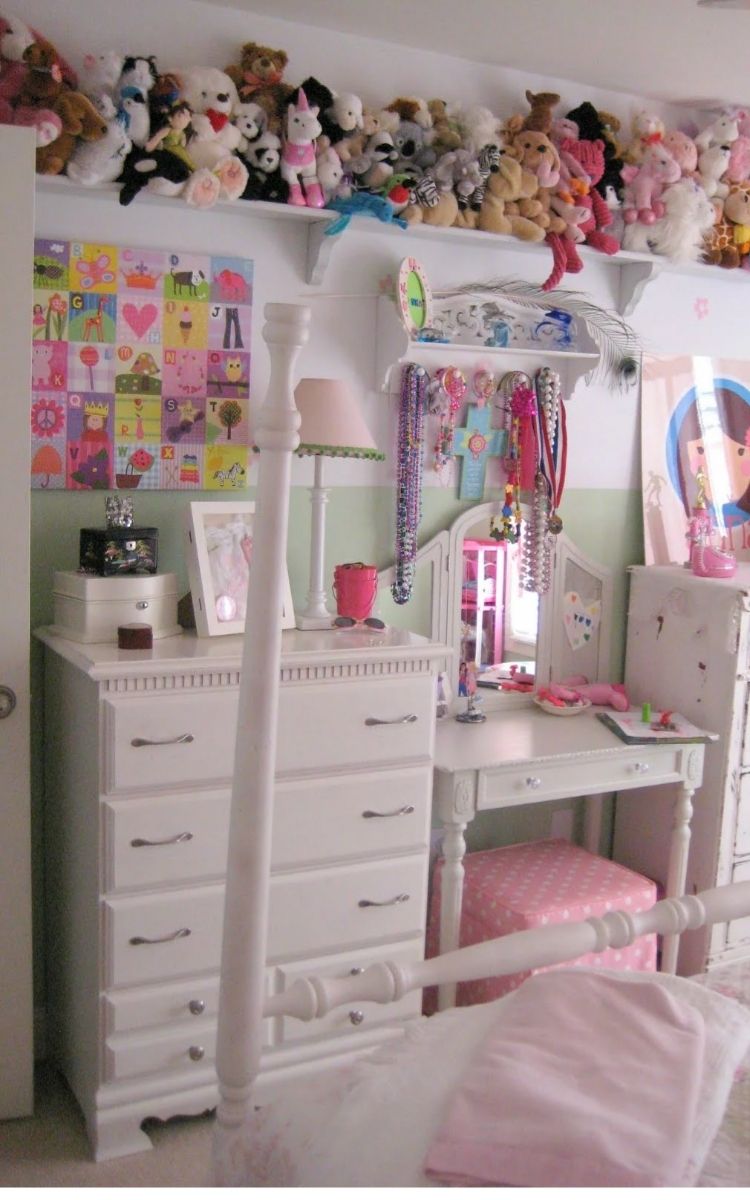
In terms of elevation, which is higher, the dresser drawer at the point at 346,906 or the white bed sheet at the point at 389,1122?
the white bed sheet at the point at 389,1122

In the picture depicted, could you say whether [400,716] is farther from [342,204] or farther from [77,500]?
[342,204]

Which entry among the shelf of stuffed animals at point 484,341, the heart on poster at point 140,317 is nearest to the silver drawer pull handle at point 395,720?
the shelf of stuffed animals at point 484,341

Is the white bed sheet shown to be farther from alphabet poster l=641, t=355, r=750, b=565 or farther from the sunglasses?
alphabet poster l=641, t=355, r=750, b=565

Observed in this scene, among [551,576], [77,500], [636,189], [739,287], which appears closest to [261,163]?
[77,500]

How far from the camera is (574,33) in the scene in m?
2.68

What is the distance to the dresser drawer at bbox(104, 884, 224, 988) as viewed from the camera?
7.24ft

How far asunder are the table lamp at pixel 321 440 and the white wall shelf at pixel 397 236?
32 centimetres

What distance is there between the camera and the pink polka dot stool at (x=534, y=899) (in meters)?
2.66

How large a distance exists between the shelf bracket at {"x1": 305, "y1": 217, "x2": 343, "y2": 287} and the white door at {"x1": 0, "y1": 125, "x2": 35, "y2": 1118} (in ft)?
2.38

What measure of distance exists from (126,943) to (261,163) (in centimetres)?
170

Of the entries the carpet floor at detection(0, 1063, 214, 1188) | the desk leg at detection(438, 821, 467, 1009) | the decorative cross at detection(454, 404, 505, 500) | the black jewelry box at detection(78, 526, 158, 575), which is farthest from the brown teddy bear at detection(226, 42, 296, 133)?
the carpet floor at detection(0, 1063, 214, 1188)

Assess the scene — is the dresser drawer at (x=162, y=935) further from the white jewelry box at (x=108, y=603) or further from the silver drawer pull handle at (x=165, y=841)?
the white jewelry box at (x=108, y=603)

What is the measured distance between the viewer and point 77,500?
254cm

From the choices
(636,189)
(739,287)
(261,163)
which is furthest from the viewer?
(739,287)
